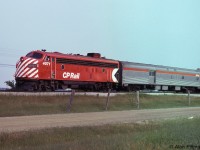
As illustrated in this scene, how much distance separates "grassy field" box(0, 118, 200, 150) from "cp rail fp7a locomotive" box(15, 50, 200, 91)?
16.2 meters

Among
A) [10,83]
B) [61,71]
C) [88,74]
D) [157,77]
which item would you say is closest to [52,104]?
[61,71]

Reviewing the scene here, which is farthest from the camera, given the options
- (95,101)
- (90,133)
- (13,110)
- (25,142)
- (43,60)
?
(43,60)

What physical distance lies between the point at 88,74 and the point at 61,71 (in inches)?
152

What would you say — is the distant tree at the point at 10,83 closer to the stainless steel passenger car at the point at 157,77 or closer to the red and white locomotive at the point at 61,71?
the red and white locomotive at the point at 61,71

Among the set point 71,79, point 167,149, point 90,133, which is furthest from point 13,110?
point 71,79

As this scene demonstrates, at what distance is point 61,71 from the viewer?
32.7m

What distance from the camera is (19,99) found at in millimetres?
23250

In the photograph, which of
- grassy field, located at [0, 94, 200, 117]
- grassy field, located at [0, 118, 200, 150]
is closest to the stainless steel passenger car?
grassy field, located at [0, 94, 200, 117]

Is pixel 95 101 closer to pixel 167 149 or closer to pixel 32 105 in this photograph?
pixel 32 105

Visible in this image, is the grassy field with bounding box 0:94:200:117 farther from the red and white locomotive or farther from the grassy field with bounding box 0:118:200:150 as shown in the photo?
the grassy field with bounding box 0:118:200:150

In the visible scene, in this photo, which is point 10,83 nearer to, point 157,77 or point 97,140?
point 157,77

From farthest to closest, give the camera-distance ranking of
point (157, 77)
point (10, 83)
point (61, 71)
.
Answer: point (157, 77)
point (10, 83)
point (61, 71)

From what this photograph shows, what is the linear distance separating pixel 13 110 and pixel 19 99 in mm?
3301

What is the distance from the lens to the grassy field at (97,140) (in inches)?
408
